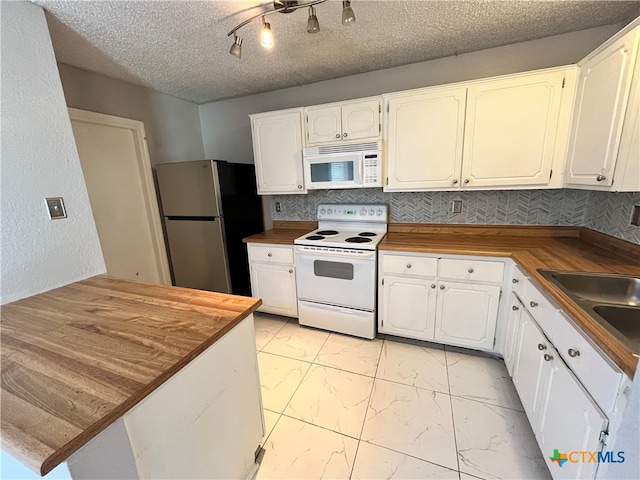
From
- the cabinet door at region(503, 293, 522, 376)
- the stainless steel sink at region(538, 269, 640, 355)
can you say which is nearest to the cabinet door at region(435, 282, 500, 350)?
the cabinet door at region(503, 293, 522, 376)

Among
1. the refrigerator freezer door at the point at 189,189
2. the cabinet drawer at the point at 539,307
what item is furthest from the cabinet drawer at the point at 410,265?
the refrigerator freezer door at the point at 189,189

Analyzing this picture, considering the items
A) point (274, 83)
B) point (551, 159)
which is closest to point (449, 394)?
point (551, 159)

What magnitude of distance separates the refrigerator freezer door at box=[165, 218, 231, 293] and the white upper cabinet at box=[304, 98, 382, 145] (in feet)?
4.06

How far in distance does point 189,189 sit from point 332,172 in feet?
4.53

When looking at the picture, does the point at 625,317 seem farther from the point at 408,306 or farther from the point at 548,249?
the point at 408,306

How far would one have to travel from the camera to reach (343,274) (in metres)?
2.31

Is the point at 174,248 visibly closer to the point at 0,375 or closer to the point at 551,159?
the point at 0,375

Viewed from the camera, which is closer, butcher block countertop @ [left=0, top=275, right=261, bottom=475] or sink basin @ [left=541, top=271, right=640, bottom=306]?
butcher block countertop @ [left=0, top=275, right=261, bottom=475]

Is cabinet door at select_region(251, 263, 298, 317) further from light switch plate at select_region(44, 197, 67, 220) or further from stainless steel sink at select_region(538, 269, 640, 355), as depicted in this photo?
stainless steel sink at select_region(538, 269, 640, 355)

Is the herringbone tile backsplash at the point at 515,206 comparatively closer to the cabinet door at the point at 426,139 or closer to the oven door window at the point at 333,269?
the cabinet door at the point at 426,139

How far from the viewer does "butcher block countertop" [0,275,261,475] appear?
62cm

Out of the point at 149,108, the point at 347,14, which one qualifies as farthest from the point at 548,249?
the point at 149,108

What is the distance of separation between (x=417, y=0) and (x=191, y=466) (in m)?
2.40

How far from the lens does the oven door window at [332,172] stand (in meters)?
2.36
